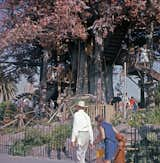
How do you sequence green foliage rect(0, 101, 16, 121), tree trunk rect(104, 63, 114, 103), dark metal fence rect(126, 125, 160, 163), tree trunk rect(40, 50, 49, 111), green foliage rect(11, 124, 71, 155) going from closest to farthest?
dark metal fence rect(126, 125, 160, 163) → green foliage rect(11, 124, 71, 155) → green foliage rect(0, 101, 16, 121) → tree trunk rect(40, 50, 49, 111) → tree trunk rect(104, 63, 114, 103)

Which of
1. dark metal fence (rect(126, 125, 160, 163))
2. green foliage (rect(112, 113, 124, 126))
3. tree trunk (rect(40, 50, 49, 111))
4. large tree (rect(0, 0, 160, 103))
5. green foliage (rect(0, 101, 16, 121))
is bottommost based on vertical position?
dark metal fence (rect(126, 125, 160, 163))

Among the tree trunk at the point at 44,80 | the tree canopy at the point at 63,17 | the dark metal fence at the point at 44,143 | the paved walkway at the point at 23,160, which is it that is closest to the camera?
the paved walkway at the point at 23,160

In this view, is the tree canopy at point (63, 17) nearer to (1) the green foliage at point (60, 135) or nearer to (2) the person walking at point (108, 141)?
(1) the green foliage at point (60, 135)

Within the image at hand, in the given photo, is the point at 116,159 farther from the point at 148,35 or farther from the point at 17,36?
the point at 148,35

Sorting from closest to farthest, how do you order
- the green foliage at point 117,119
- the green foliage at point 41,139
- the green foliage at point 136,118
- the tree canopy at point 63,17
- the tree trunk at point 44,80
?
the green foliage at point 41,139
the green foliage at point 136,118
the green foliage at point 117,119
the tree canopy at point 63,17
the tree trunk at point 44,80

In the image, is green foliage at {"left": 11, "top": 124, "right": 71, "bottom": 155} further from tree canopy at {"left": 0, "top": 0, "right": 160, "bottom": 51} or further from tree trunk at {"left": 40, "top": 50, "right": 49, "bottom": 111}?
tree trunk at {"left": 40, "top": 50, "right": 49, "bottom": 111}

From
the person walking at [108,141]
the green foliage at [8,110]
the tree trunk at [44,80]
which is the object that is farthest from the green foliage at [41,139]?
the tree trunk at [44,80]

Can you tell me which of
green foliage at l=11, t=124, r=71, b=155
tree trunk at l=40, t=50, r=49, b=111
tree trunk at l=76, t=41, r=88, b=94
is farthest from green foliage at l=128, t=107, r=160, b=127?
tree trunk at l=40, t=50, r=49, b=111

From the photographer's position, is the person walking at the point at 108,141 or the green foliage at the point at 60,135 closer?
the person walking at the point at 108,141

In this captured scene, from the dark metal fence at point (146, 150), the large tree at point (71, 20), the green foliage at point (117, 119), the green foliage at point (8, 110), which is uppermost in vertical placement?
the large tree at point (71, 20)

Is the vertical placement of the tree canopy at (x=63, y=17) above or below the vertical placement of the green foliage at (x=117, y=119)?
above

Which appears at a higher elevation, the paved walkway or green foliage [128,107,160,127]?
green foliage [128,107,160,127]

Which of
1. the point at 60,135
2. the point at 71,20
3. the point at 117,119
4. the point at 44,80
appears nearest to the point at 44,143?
the point at 60,135

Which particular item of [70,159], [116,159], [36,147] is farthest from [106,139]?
[36,147]
